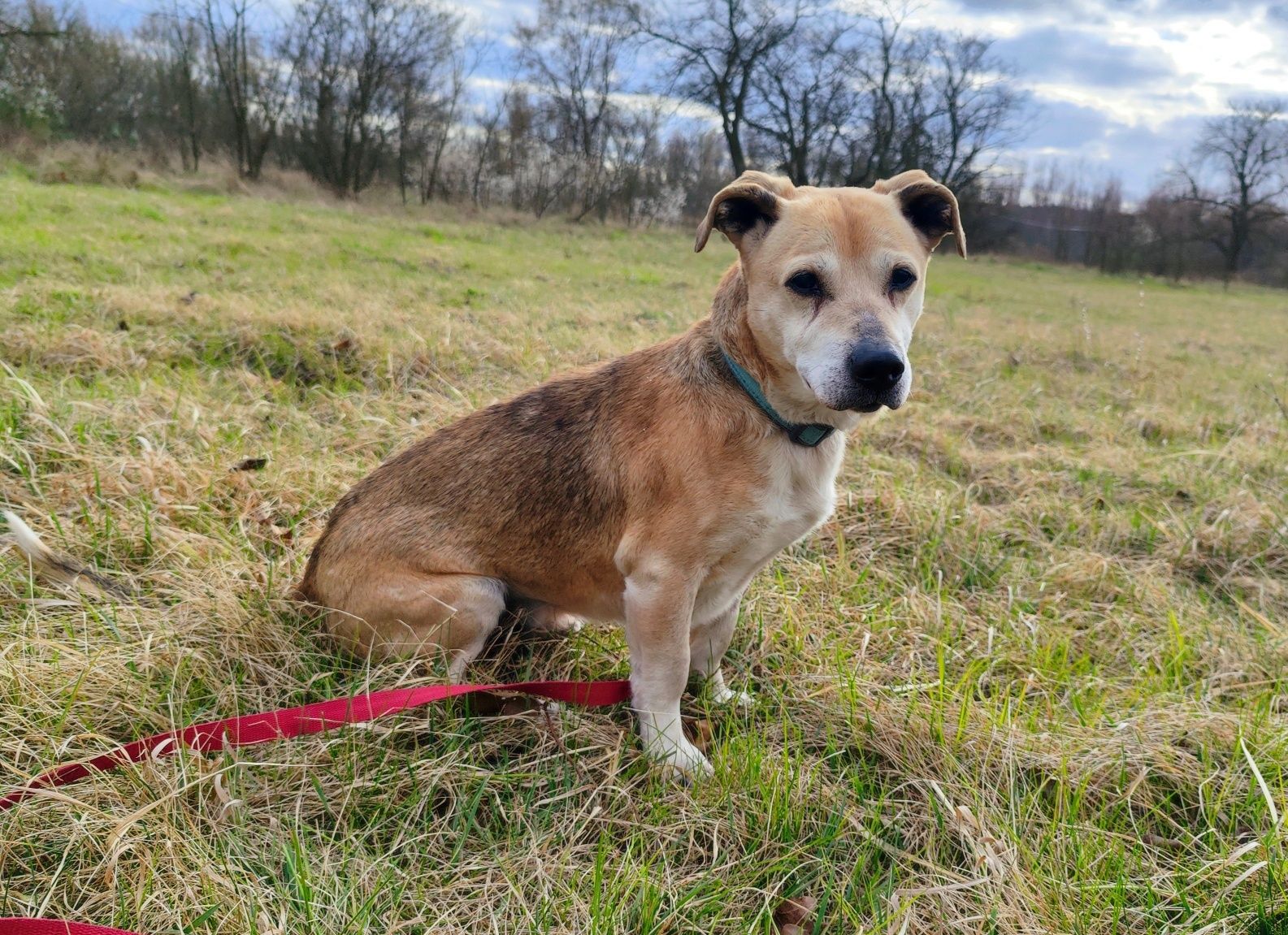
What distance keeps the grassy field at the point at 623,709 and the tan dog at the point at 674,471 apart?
26 centimetres

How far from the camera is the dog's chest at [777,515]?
8.25 feet

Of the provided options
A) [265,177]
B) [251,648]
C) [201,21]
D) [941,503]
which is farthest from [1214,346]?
[201,21]

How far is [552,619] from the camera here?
315 cm

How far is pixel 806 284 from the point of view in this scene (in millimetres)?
2469

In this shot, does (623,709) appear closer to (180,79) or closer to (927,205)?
(927,205)

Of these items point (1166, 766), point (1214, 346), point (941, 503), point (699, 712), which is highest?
point (1214, 346)

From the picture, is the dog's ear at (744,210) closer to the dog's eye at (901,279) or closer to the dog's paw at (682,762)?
the dog's eye at (901,279)

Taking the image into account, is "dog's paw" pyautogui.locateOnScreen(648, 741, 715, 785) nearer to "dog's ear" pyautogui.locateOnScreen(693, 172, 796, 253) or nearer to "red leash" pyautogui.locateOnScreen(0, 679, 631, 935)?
"red leash" pyautogui.locateOnScreen(0, 679, 631, 935)

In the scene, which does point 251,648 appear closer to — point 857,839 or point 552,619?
point 552,619

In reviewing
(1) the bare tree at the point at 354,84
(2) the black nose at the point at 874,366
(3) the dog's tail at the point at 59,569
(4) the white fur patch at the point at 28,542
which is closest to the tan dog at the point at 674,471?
(2) the black nose at the point at 874,366

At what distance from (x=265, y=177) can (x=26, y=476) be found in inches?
1360

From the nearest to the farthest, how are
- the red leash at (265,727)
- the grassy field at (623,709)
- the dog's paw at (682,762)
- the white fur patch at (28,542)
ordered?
the grassy field at (623,709) < the red leash at (265,727) < the dog's paw at (682,762) < the white fur patch at (28,542)

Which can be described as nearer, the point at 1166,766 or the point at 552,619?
the point at 1166,766

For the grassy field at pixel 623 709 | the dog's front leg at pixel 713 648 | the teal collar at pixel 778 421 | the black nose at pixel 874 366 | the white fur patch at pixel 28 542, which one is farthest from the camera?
the dog's front leg at pixel 713 648
